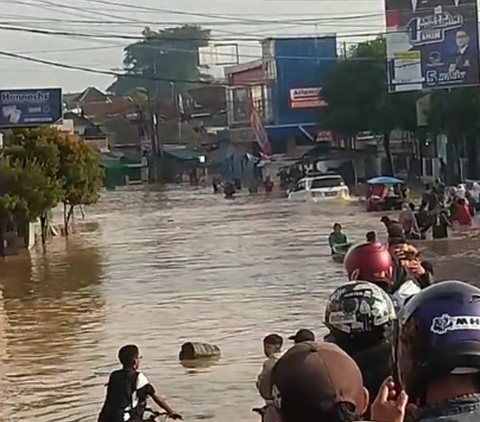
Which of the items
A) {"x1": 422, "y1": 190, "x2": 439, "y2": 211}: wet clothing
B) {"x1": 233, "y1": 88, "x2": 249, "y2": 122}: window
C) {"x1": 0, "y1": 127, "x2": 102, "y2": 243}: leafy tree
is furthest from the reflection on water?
{"x1": 233, "y1": 88, "x2": 249, "y2": 122}: window

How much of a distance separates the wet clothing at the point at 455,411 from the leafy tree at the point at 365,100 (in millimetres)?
65955

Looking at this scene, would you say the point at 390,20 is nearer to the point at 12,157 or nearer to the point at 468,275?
the point at 12,157

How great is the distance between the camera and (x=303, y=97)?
88.1 metres

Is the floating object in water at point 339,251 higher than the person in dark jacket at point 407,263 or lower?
lower

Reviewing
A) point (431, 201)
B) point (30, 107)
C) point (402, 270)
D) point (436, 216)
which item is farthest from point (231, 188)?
point (402, 270)

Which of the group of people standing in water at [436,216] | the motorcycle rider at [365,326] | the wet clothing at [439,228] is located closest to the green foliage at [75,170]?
the group of people standing in water at [436,216]

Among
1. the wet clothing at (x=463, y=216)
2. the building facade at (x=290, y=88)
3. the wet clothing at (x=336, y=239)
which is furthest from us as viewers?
the building facade at (x=290, y=88)

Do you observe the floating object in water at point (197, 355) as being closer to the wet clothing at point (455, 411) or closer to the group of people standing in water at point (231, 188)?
the wet clothing at point (455, 411)

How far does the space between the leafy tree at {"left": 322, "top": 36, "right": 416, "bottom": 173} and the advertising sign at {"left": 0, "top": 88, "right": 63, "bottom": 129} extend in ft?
89.5

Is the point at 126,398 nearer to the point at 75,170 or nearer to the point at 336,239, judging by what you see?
the point at 336,239

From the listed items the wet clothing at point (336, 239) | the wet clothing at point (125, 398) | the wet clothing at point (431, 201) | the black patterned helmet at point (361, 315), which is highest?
the black patterned helmet at point (361, 315)

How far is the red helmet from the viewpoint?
558 cm

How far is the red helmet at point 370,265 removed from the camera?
5.58 metres

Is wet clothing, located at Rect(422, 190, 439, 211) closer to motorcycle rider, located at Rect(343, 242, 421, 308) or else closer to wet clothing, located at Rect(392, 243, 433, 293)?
wet clothing, located at Rect(392, 243, 433, 293)
